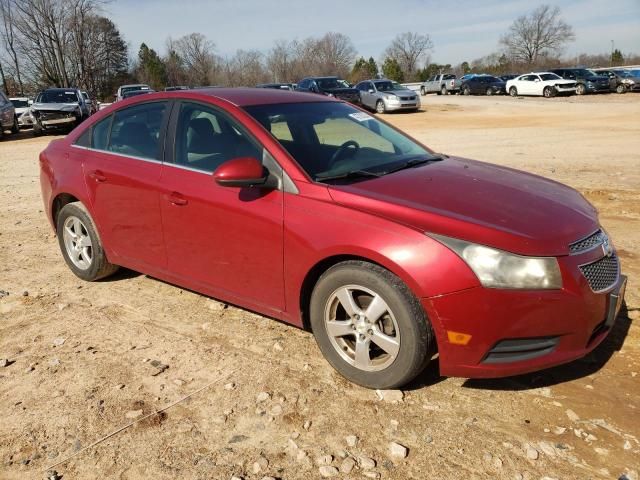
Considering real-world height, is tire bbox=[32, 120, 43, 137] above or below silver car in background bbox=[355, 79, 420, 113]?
below

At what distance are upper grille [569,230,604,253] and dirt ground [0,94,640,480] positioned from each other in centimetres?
79

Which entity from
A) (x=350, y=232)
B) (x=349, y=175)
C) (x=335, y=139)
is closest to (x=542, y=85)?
(x=335, y=139)

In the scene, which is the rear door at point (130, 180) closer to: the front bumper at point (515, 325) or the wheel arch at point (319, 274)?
the wheel arch at point (319, 274)

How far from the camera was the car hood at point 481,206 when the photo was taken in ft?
9.11

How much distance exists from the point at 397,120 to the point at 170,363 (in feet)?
74.2

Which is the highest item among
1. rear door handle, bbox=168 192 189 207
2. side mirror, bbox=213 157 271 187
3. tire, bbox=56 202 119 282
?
side mirror, bbox=213 157 271 187

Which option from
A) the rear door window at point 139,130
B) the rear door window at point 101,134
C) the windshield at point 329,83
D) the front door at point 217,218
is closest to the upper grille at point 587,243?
the front door at point 217,218

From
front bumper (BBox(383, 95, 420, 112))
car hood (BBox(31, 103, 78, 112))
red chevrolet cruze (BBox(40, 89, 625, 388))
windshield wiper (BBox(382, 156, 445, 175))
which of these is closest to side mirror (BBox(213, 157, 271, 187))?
red chevrolet cruze (BBox(40, 89, 625, 388))

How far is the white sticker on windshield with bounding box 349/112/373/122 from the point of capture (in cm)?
433

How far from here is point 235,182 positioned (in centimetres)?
329

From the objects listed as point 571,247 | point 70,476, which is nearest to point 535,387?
point 571,247

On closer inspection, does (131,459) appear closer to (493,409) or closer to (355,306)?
(355,306)

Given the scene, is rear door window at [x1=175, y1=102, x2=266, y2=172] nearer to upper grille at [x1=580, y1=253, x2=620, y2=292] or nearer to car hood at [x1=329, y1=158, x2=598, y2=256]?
car hood at [x1=329, y1=158, x2=598, y2=256]

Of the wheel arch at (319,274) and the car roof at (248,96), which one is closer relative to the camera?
the wheel arch at (319,274)
